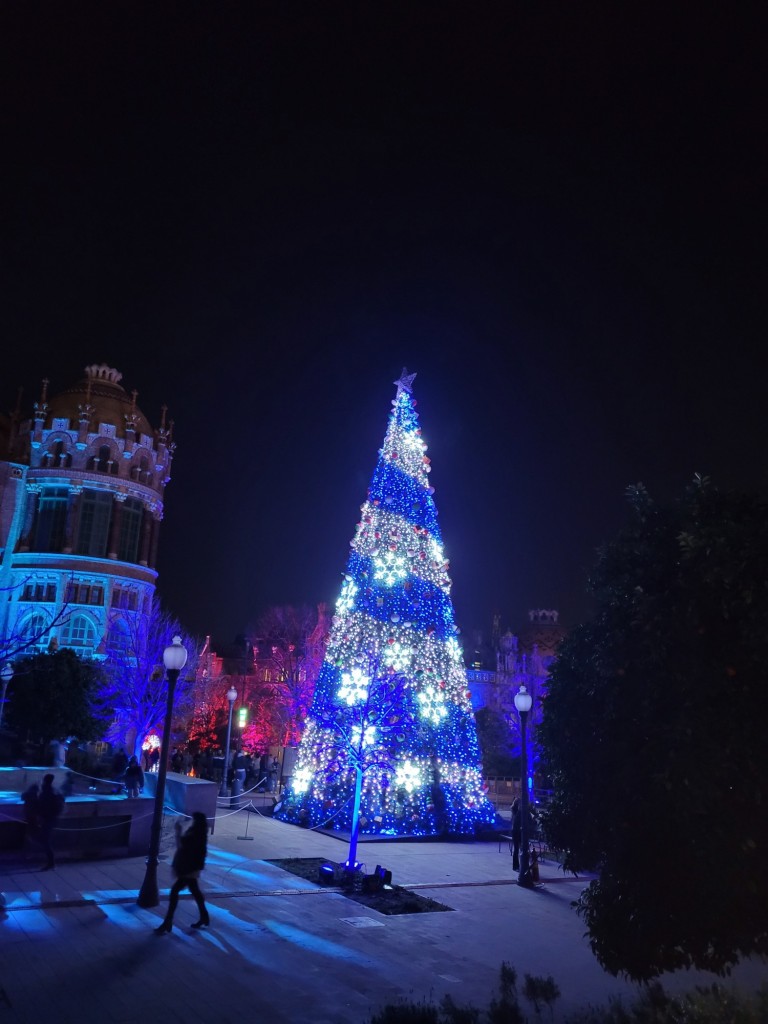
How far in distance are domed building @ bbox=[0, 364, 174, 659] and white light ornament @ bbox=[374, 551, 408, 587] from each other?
26.8 m

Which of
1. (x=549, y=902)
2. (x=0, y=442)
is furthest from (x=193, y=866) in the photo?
(x=0, y=442)

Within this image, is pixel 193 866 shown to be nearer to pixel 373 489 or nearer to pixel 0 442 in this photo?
pixel 373 489

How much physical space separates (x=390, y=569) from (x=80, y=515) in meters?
31.4

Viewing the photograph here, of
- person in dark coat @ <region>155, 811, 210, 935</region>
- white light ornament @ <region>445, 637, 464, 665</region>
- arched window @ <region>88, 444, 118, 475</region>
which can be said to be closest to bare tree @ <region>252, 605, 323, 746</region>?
arched window @ <region>88, 444, 118, 475</region>

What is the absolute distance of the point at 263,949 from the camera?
31.7ft

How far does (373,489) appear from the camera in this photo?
21.6 meters

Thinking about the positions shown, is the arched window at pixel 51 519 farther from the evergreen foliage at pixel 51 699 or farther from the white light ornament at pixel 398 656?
the white light ornament at pixel 398 656

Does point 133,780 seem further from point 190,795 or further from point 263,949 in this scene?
point 263,949

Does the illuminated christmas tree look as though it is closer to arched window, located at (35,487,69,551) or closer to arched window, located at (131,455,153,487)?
arched window, located at (35,487,69,551)

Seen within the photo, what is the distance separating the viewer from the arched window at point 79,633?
1655 inches

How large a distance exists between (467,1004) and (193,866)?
4.24 m

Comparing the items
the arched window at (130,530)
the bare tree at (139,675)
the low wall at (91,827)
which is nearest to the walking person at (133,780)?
the low wall at (91,827)

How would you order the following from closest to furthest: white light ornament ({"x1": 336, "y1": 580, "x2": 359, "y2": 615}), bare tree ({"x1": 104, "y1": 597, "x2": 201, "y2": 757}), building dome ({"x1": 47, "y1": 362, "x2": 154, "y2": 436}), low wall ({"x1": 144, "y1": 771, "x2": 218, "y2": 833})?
low wall ({"x1": 144, "y1": 771, "x2": 218, "y2": 833}) → white light ornament ({"x1": 336, "y1": 580, "x2": 359, "y2": 615}) → bare tree ({"x1": 104, "y1": 597, "x2": 201, "y2": 757}) → building dome ({"x1": 47, "y1": 362, "x2": 154, "y2": 436})

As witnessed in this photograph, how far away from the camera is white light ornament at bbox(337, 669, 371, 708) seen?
19.5m
